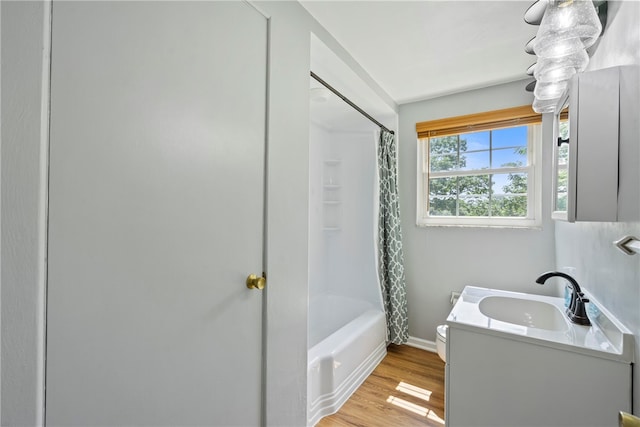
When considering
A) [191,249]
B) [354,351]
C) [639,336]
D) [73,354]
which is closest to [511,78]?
[639,336]

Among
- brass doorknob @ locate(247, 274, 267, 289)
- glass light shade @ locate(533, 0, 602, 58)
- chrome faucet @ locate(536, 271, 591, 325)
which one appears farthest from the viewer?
chrome faucet @ locate(536, 271, 591, 325)

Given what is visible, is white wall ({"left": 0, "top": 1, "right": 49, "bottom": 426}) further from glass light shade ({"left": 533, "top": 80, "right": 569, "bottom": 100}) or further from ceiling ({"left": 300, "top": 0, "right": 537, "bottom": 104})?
glass light shade ({"left": 533, "top": 80, "right": 569, "bottom": 100})

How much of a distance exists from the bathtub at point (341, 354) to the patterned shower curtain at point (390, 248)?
14 centimetres

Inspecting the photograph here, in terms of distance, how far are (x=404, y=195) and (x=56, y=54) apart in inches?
98.7

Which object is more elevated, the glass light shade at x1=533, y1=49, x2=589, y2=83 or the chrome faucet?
the glass light shade at x1=533, y1=49, x2=589, y2=83

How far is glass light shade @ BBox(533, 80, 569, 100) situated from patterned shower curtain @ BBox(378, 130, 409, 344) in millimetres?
1234

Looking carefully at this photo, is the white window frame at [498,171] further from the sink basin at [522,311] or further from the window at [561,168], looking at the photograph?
the window at [561,168]

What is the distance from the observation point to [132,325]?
77 cm

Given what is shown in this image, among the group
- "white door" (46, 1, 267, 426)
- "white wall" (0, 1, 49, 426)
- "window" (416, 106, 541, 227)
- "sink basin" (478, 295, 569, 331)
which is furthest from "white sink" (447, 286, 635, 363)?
"white wall" (0, 1, 49, 426)

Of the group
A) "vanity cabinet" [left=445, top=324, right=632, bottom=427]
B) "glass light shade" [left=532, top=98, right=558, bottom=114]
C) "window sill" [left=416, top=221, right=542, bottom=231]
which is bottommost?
"vanity cabinet" [left=445, top=324, right=632, bottom=427]

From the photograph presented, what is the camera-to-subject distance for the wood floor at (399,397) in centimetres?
169

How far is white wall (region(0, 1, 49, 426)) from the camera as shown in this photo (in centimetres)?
57

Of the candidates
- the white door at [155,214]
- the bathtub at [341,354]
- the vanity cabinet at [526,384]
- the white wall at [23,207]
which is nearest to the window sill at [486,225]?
the bathtub at [341,354]

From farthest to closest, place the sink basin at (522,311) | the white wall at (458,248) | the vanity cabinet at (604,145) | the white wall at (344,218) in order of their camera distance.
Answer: the white wall at (344,218) → the white wall at (458,248) → the sink basin at (522,311) → the vanity cabinet at (604,145)
